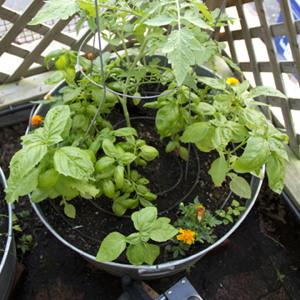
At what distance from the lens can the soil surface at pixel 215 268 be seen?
4.60 feet

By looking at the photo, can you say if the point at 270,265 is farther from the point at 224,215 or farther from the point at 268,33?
the point at 268,33

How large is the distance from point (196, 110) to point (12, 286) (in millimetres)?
1221

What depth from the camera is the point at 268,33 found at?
1535mm

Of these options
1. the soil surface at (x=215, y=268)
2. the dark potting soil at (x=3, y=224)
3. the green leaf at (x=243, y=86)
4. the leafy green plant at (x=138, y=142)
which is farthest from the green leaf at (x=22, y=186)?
the green leaf at (x=243, y=86)

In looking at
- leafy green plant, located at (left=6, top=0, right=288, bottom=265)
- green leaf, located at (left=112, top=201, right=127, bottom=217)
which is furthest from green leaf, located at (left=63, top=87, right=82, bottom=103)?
green leaf, located at (left=112, top=201, right=127, bottom=217)

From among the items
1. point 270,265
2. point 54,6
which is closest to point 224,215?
point 270,265

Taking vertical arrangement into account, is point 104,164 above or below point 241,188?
above

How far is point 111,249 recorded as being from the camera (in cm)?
91

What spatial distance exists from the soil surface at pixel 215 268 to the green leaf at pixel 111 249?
0.63 m

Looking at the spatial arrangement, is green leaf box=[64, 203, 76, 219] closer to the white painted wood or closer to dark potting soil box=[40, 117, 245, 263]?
dark potting soil box=[40, 117, 245, 263]

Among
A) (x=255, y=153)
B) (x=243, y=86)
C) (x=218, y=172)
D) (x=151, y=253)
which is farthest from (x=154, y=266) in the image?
(x=243, y=86)

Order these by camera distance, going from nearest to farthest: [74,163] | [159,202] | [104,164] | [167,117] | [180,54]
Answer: [180,54], [74,163], [104,164], [167,117], [159,202]

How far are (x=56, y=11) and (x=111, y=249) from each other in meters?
0.73

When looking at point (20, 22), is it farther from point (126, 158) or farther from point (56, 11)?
point (126, 158)
